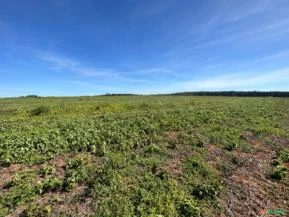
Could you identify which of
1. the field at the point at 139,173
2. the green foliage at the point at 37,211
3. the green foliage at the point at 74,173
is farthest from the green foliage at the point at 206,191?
the green foliage at the point at 37,211

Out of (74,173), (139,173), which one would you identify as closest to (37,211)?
(74,173)

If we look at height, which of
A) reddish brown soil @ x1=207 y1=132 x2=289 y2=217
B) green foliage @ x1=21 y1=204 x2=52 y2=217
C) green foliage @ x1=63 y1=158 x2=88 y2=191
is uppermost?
green foliage @ x1=63 y1=158 x2=88 y2=191

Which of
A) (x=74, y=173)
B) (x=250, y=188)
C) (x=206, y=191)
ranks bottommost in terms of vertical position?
(x=250, y=188)

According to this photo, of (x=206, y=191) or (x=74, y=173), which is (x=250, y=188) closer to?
(x=206, y=191)

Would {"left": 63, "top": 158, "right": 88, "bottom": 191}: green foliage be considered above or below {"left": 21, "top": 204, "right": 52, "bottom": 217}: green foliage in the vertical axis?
above

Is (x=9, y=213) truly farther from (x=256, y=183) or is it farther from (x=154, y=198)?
(x=256, y=183)

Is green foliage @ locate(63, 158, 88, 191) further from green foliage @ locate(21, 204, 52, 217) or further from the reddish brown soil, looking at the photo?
the reddish brown soil

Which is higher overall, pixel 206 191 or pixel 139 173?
pixel 139 173

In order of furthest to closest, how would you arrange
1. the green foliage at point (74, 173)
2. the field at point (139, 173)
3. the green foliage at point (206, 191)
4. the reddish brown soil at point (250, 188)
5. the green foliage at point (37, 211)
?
the green foliage at point (74, 173) < the green foliage at point (206, 191) < the reddish brown soil at point (250, 188) < the field at point (139, 173) < the green foliage at point (37, 211)

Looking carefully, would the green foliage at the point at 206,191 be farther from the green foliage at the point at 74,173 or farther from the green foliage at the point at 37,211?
the green foliage at the point at 37,211

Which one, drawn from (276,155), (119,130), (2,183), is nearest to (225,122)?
(276,155)

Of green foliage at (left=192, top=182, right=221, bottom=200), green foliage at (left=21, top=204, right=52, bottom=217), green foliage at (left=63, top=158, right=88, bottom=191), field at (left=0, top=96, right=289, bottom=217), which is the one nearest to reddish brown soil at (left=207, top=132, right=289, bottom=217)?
field at (left=0, top=96, right=289, bottom=217)

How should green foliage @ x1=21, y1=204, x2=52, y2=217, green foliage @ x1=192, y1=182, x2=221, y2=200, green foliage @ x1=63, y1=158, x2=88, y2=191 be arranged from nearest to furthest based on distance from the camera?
green foliage @ x1=21, y1=204, x2=52, y2=217 < green foliage @ x1=192, y1=182, x2=221, y2=200 < green foliage @ x1=63, y1=158, x2=88, y2=191

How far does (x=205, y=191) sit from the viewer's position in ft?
24.6
